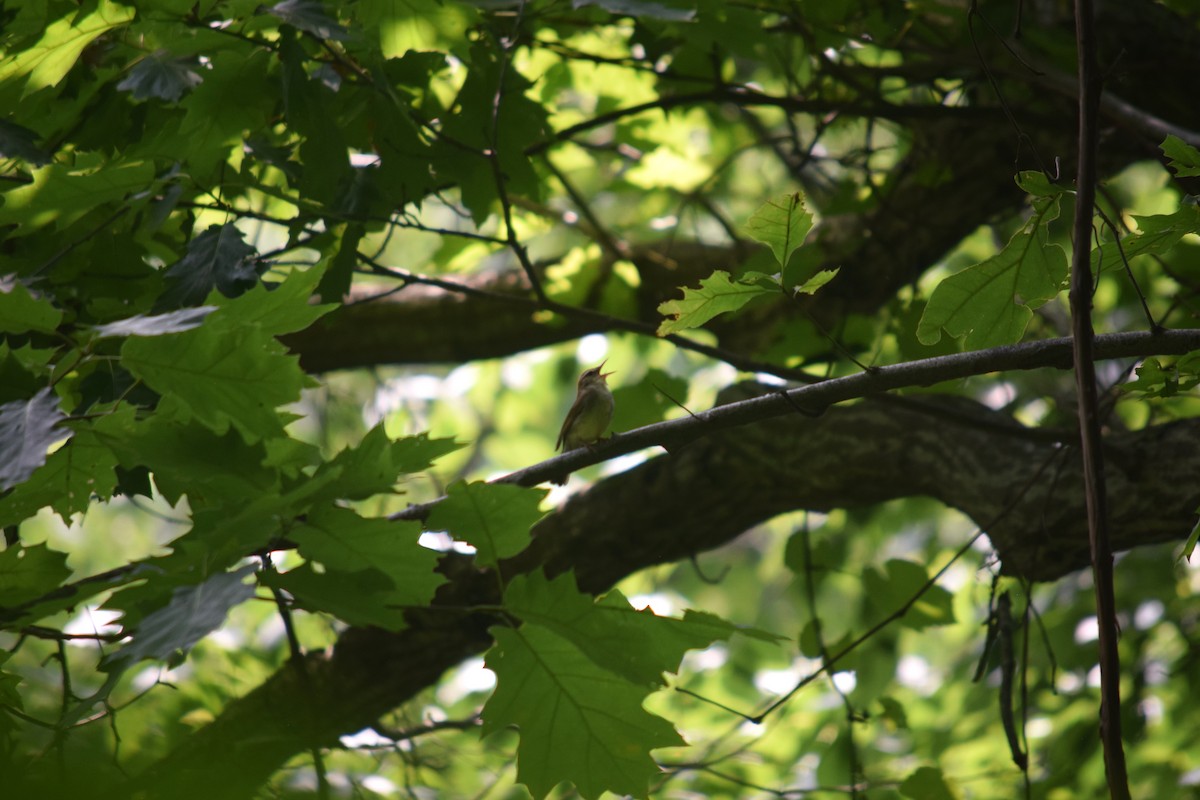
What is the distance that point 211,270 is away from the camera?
244 cm

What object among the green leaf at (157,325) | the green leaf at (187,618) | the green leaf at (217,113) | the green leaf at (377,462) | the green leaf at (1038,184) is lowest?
the green leaf at (187,618)

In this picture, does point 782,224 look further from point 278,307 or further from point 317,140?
point 317,140

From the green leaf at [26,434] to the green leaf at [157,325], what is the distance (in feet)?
0.47

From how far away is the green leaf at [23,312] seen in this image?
172 cm

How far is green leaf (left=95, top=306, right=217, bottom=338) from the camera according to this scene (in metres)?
1.55

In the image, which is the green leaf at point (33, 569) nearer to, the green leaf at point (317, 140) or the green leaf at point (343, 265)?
the green leaf at point (343, 265)

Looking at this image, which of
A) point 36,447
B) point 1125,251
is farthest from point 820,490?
point 36,447

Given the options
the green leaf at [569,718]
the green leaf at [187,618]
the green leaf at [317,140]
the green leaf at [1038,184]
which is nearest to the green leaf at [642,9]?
the green leaf at [317,140]

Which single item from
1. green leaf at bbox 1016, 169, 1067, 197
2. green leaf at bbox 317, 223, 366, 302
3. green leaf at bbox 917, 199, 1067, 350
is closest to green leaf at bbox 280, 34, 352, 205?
green leaf at bbox 317, 223, 366, 302

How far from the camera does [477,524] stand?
1857 millimetres

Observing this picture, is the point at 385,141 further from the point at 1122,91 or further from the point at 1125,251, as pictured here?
the point at 1122,91

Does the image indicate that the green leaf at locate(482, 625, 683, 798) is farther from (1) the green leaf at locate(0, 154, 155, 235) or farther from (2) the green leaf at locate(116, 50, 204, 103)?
(2) the green leaf at locate(116, 50, 204, 103)

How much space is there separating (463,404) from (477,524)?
257 inches

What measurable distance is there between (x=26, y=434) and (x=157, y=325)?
0.83 ft
